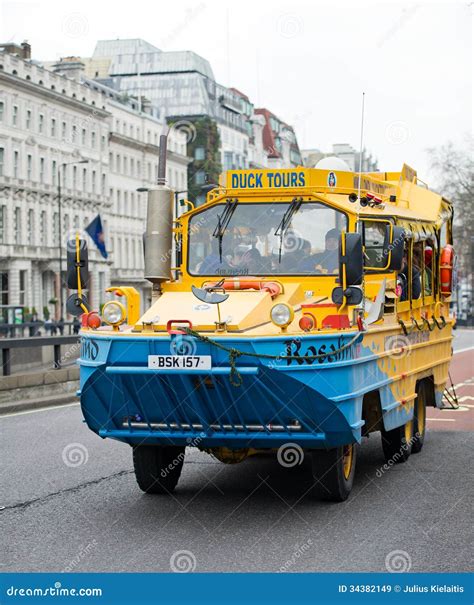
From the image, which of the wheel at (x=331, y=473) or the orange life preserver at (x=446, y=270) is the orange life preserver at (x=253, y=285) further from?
the orange life preserver at (x=446, y=270)

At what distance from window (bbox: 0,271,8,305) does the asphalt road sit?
64166 millimetres

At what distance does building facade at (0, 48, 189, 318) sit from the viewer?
79.5m

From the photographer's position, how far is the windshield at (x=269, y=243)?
11922 mm

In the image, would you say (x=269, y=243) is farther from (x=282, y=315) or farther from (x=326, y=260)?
(x=282, y=315)

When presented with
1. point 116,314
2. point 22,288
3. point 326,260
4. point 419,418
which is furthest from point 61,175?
point 116,314

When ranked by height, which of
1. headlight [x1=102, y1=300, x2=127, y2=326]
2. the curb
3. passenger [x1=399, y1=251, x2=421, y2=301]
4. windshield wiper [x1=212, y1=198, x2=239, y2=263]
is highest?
windshield wiper [x1=212, y1=198, x2=239, y2=263]

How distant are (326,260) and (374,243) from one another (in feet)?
2.17

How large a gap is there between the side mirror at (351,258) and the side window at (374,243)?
1759 millimetres

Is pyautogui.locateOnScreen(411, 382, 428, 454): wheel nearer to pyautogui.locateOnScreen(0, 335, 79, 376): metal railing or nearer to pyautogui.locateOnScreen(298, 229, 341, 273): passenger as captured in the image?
pyautogui.locateOnScreen(298, 229, 341, 273): passenger

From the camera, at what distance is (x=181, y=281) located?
40.1 ft

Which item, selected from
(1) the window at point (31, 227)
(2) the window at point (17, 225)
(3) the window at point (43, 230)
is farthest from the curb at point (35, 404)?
(3) the window at point (43, 230)

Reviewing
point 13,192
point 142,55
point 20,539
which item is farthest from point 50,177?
point 20,539

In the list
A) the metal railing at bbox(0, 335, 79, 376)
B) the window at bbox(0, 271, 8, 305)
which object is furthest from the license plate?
the window at bbox(0, 271, 8, 305)

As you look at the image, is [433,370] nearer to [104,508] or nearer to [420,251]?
[420,251]
